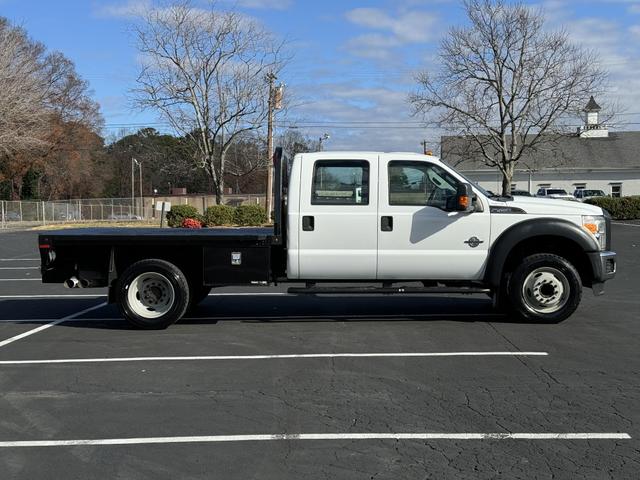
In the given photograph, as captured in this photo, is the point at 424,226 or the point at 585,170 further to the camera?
the point at 585,170

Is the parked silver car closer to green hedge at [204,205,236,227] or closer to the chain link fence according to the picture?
the chain link fence

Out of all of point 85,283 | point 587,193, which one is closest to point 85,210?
point 587,193

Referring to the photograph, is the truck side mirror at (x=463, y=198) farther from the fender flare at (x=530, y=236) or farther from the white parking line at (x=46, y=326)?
the white parking line at (x=46, y=326)

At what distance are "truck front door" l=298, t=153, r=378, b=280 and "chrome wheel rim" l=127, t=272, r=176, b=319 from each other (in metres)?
1.79

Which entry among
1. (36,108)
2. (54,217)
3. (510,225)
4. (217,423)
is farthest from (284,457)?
(54,217)

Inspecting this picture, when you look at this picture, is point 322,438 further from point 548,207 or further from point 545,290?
point 548,207

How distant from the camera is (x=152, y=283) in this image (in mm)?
8172

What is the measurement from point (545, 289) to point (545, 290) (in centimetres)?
2

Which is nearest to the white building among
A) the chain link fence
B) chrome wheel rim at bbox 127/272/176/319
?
the chain link fence

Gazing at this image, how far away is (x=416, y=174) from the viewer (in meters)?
7.97

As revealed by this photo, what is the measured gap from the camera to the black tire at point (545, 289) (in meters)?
7.95

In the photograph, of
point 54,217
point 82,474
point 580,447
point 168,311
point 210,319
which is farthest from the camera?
Result: point 54,217

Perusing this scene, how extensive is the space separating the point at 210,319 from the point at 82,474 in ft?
16.4

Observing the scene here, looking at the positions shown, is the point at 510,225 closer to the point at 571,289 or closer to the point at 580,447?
the point at 571,289
